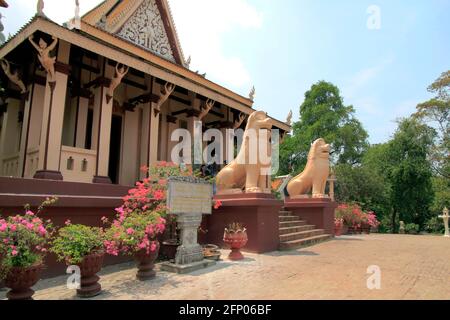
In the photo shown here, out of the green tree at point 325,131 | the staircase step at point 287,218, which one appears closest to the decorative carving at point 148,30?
the staircase step at point 287,218

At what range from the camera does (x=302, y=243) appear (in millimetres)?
8195

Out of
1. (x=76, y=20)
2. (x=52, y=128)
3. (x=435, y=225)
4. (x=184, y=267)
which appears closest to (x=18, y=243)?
(x=184, y=267)

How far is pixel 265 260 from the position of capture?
6.12m

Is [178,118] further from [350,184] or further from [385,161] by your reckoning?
[385,161]

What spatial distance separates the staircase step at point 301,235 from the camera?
8.01 metres

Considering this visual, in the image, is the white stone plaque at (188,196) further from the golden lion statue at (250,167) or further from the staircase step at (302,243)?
the staircase step at (302,243)

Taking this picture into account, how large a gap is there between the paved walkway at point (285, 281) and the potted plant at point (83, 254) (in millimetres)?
215

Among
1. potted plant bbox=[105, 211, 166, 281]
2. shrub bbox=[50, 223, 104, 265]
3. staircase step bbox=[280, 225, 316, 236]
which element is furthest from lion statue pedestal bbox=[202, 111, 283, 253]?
shrub bbox=[50, 223, 104, 265]

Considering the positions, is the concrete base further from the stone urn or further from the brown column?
the stone urn

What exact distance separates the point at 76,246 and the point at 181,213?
180 centimetres

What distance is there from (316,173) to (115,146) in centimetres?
663

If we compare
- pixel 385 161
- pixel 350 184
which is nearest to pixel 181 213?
pixel 350 184

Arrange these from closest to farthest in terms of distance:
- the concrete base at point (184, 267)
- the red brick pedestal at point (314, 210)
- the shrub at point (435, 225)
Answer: the concrete base at point (184, 267) → the red brick pedestal at point (314, 210) → the shrub at point (435, 225)

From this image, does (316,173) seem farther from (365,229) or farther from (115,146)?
(115,146)
